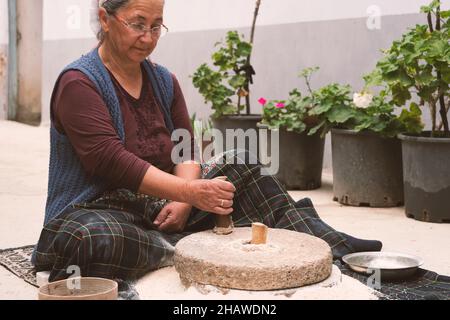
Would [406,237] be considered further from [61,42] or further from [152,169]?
[61,42]

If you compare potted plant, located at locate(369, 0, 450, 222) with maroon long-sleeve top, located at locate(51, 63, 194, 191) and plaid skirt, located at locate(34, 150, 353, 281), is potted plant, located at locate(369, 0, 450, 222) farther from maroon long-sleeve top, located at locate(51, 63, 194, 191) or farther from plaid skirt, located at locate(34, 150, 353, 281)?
maroon long-sleeve top, located at locate(51, 63, 194, 191)

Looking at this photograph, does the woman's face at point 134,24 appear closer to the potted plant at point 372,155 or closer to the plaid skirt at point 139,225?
the plaid skirt at point 139,225

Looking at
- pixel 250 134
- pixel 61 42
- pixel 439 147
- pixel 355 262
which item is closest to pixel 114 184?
pixel 355 262

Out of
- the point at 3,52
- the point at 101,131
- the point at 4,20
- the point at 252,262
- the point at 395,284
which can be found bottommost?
the point at 395,284

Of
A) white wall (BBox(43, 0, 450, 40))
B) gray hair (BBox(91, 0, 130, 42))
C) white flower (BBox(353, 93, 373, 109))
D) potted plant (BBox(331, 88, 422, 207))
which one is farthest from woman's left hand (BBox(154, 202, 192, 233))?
white wall (BBox(43, 0, 450, 40))

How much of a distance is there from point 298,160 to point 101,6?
3.08 meters

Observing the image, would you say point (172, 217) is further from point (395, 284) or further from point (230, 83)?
point (230, 83)

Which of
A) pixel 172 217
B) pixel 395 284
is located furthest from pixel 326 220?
pixel 172 217

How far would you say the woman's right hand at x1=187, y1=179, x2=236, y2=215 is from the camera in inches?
106

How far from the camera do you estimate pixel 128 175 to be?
108 inches

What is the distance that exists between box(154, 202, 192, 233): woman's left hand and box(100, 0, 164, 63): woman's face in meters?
0.64

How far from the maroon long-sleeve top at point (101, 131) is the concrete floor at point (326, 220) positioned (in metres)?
0.64

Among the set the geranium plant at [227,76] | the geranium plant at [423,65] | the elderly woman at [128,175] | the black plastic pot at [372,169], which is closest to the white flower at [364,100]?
the black plastic pot at [372,169]

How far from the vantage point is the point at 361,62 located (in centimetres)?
614
